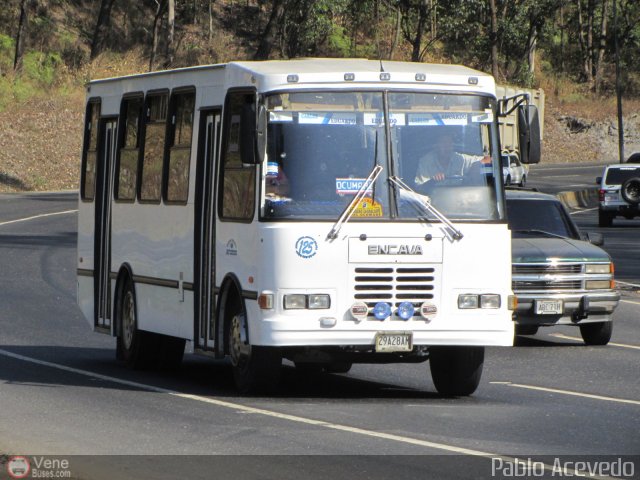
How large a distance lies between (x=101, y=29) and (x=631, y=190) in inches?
A: 1575

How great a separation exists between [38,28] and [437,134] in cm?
6393

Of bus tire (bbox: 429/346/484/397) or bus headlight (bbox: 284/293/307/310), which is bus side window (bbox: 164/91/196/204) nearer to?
bus headlight (bbox: 284/293/307/310)

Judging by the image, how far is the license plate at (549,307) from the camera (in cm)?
1720

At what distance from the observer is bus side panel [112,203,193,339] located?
1364cm

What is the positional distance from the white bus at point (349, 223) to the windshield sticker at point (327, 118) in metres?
0.01

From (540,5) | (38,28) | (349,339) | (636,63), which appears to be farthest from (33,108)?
(349,339)

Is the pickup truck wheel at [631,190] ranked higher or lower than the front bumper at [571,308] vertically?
higher

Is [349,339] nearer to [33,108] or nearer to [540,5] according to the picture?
[33,108]

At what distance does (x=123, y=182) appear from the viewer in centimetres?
1541

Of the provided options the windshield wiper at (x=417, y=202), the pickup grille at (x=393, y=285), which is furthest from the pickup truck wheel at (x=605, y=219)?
the pickup grille at (x=393, y=285)

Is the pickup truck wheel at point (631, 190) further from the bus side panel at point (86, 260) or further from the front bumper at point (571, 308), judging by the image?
the bus side panel at point (86, 260)

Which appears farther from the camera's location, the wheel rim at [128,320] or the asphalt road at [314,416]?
the wheel rim at [128,320]

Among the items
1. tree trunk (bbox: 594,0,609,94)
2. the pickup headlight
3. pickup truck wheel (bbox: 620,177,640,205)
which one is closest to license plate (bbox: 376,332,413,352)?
the pickup headlight

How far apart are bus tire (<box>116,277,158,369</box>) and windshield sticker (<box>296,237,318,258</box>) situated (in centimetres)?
356
